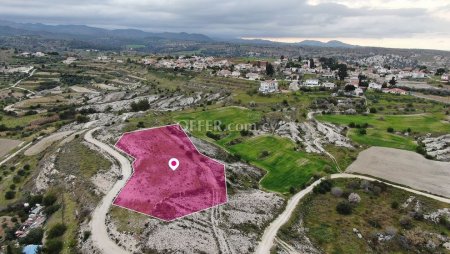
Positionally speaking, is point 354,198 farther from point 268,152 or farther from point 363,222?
point 268,152

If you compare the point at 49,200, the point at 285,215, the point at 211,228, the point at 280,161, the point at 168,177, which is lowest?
the point at 49,200

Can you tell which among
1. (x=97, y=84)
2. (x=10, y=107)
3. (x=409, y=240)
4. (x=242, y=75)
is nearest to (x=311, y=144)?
(x=409, y=240)

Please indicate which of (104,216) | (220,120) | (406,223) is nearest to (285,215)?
(406,223)

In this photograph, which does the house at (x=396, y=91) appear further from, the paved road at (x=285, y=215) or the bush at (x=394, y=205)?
the bush at (x=394, y=205)

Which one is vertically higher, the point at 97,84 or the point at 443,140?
the point at 443,140

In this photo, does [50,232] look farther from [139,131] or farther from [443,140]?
[443,140]

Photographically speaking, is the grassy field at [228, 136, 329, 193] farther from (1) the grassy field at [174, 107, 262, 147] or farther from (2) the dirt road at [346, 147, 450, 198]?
(2) the dirt road at [346, 147, 450, 198]

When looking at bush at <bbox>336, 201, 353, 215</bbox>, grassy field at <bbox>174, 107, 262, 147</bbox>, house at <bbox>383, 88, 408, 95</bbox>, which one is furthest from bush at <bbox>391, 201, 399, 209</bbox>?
house at <bbox>383, 88, 408, 95</bbox>
